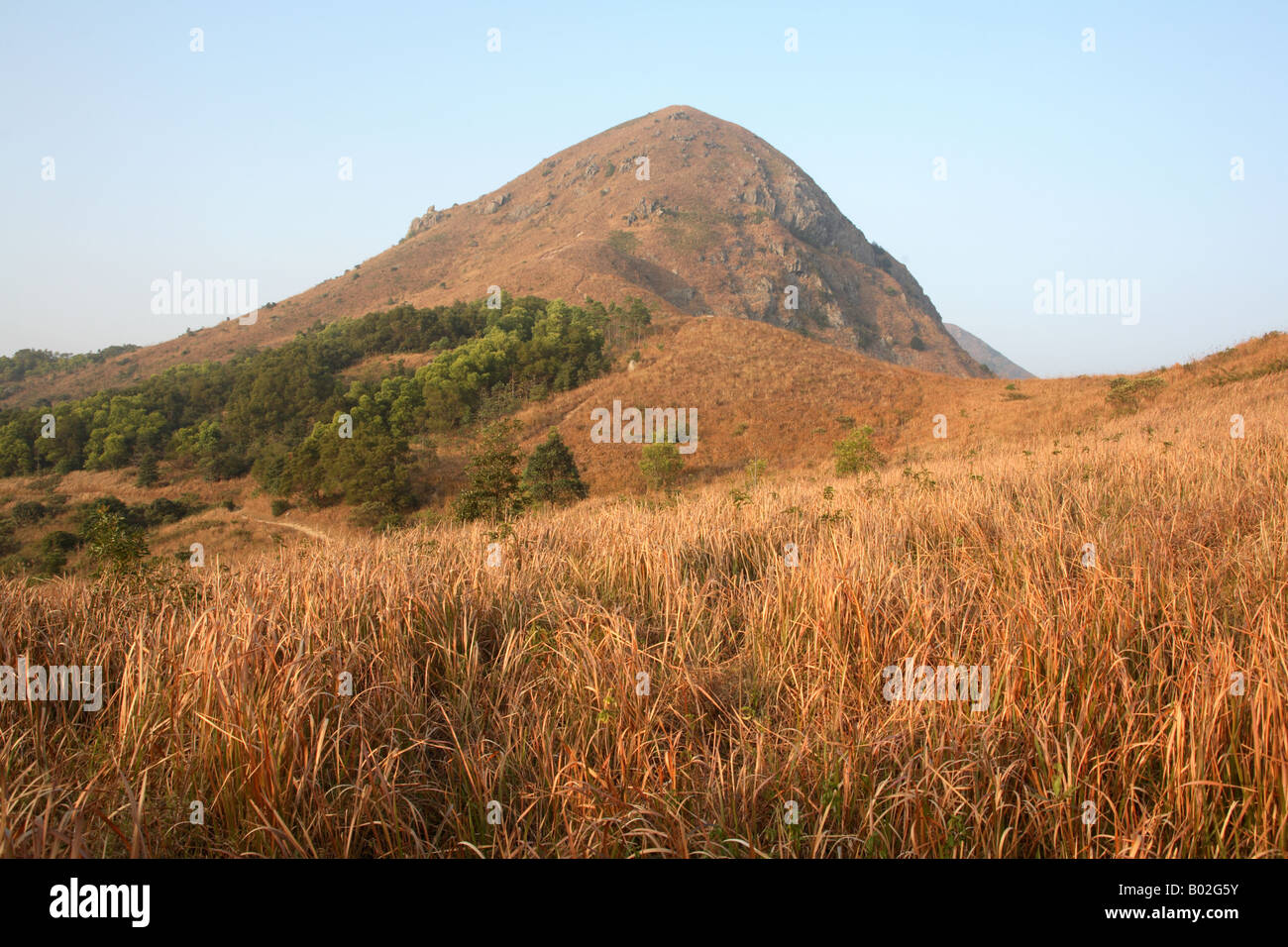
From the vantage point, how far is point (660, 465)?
117ft

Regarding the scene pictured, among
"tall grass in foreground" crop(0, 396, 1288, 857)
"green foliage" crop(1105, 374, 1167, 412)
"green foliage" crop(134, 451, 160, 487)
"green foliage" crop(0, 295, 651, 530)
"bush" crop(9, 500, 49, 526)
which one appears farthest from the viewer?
"green foliage" crop(134, 451, 160, 487)

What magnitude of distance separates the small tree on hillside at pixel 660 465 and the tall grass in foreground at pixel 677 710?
3117cm

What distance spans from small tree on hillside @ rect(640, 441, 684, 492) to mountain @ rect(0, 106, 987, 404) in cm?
4446

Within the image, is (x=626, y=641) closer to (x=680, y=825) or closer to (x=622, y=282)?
(x=680, y=825)

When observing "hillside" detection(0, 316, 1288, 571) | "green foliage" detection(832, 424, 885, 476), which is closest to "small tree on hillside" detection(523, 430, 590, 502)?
"hillside" detection(0, 316, 1288, 571)

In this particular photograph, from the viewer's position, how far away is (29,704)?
8.86ft

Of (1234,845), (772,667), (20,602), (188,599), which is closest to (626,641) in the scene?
(772,667)

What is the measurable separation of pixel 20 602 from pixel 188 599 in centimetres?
86

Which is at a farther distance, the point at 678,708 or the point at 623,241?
the point at 623,241

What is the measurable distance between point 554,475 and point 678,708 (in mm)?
32690

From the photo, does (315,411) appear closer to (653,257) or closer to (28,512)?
(28,512)

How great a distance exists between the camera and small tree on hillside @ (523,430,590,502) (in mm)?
Result: 33000

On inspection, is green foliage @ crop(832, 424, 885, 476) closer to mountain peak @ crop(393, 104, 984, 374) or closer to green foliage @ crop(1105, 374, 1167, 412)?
green foliage @ crop(1105, 374, 1167, 412)

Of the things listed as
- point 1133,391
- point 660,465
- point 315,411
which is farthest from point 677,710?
point 315,411
